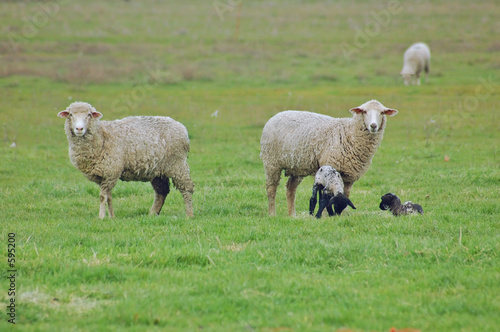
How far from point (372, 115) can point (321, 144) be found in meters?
0.93

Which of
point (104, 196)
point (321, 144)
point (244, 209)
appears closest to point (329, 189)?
point (321, 144)

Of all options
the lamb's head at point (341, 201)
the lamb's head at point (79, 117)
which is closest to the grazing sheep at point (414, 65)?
the lamb's head at point (341, 201)

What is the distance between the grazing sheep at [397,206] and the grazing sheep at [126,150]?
317 centimetres

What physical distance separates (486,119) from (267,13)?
111 ft

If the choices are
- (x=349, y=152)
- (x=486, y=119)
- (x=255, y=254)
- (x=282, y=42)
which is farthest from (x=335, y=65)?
(x=255, y=254)

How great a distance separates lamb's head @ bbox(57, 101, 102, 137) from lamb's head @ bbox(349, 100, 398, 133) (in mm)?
4171

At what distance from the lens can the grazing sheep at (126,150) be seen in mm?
9852

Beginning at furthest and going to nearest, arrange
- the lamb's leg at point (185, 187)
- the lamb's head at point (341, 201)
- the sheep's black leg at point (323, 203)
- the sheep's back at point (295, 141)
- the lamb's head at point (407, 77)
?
the lamb's head at point (407, 77) → the lamb's leg at point (185, 187) → the sheep's back at point (295, 141) → the sheep's black leg at point (323, 203) → the lamb's head at point (341, 201)

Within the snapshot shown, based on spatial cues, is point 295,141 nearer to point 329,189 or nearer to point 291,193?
point 291,193

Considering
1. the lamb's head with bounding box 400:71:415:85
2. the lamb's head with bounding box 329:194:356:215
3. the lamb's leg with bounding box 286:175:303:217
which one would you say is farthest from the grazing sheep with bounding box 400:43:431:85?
the lamb's head with bounding box 329:194:356:215

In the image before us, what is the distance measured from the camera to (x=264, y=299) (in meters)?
6.07

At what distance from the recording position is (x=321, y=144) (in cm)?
1023

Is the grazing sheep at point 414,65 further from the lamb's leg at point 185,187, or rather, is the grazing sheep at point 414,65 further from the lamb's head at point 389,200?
the lamb's leg at point 185,187

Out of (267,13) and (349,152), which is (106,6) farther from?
(349,152)
